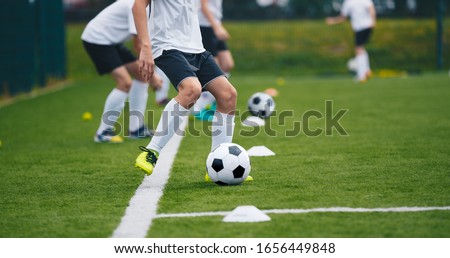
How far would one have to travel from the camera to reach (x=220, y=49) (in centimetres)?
1245

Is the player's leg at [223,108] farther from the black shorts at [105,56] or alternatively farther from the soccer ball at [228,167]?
the black shorts at [105,56]

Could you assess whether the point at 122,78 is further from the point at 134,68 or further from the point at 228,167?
the point at 228,167

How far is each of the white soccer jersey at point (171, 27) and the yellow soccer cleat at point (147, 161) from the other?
0.83 m

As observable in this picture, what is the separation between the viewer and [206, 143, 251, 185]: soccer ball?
20.1 ft

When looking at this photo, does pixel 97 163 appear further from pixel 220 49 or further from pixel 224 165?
pixel 220 49

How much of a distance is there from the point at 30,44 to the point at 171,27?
11.5 m

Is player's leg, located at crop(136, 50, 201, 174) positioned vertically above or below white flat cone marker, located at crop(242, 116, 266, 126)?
above

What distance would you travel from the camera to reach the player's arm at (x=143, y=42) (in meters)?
6.15

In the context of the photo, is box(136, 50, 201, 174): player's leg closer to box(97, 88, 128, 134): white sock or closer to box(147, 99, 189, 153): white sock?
box(147, 99, 189, 153): white sock

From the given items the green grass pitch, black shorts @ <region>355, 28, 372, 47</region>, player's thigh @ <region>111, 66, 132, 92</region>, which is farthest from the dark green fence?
black shorts @ <region>355, 28, 372, 47</region>

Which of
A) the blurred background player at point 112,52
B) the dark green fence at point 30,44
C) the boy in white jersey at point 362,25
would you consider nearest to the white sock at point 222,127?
the blurred background player at point 112,52

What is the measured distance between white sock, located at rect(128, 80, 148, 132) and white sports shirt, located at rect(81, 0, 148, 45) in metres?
0.69

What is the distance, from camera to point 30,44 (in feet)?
56.4

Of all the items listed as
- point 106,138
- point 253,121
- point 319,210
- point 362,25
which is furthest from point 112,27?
point 362,25
